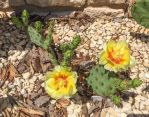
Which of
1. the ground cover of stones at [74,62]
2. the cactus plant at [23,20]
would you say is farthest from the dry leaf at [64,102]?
the cactus plant at [23,20]

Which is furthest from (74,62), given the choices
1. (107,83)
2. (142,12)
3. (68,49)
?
(142,12)

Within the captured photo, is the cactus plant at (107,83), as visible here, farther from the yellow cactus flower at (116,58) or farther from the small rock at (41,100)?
the small rock at (41,100)

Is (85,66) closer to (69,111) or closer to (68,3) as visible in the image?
(69,111)

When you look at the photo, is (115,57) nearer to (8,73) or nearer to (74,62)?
Result: (74,62)

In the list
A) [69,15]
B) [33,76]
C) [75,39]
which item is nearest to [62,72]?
[75,39]

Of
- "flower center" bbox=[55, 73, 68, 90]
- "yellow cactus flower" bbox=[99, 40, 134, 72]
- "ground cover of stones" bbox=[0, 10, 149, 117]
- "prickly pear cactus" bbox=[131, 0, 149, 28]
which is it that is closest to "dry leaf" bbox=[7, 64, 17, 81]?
"ground cover of stones" bbox=[0, 10, 149, 117]

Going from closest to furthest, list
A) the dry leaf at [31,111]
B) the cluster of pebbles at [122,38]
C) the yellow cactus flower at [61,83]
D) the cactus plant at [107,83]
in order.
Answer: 1. the yellow cactus flower at [61,83]
2. the cactus plant at [107,83]
3. the dry leaf at [31,111]
4. the cluster of pebbles at [122,38]
